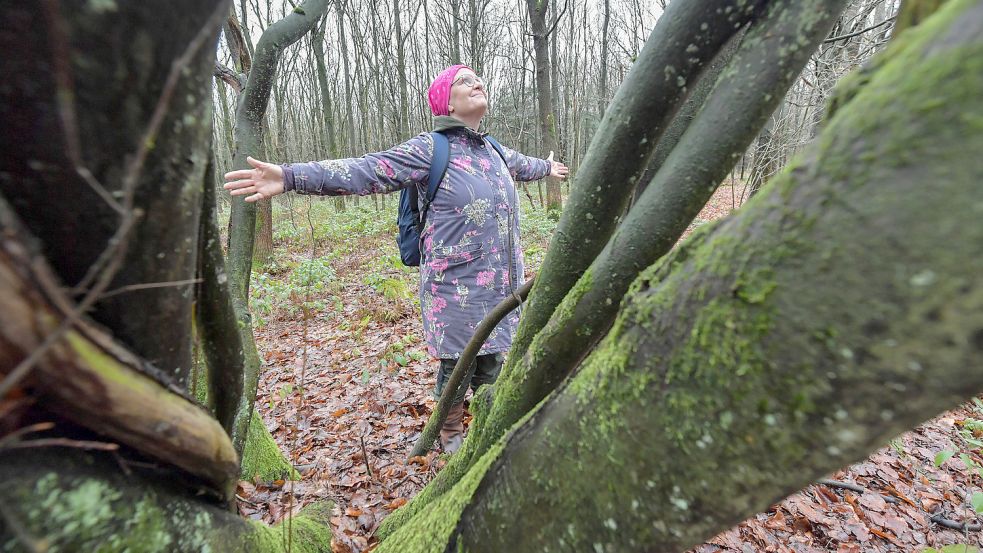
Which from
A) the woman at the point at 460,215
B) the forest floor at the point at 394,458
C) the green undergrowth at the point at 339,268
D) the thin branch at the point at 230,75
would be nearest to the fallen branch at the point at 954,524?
the forest floor at the point at 394,458

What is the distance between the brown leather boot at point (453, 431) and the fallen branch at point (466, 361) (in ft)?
0.77

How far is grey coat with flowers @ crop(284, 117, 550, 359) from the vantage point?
2.57 meters

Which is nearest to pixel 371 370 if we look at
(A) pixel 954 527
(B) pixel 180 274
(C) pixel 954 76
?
(B) pixel 180 274

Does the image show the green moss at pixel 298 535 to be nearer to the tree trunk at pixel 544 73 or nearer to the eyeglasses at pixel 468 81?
the eyeglasses at pixel 468 81

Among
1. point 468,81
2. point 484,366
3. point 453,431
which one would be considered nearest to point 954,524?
point 484,366

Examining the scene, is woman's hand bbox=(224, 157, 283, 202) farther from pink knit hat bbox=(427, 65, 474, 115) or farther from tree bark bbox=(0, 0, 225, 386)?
→ tree bark bbox=(0, 0, 225, 386)

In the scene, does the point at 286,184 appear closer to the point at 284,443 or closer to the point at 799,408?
the point at 799,408

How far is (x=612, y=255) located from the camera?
1.10m

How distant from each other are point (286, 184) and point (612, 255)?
1.64 metres

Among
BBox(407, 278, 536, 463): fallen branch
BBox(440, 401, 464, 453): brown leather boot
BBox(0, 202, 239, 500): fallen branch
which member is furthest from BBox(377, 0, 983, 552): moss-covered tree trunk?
BBox(440, 401, 464, 453): brown leather boot

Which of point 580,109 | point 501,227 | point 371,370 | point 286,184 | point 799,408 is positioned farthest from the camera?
point 580,109

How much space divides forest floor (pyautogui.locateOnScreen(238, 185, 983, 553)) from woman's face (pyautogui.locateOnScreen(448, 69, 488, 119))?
110 cm

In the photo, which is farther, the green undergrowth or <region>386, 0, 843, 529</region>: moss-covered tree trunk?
the green undergrowth

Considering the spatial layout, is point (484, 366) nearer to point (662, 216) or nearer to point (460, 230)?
point (460, 230)
